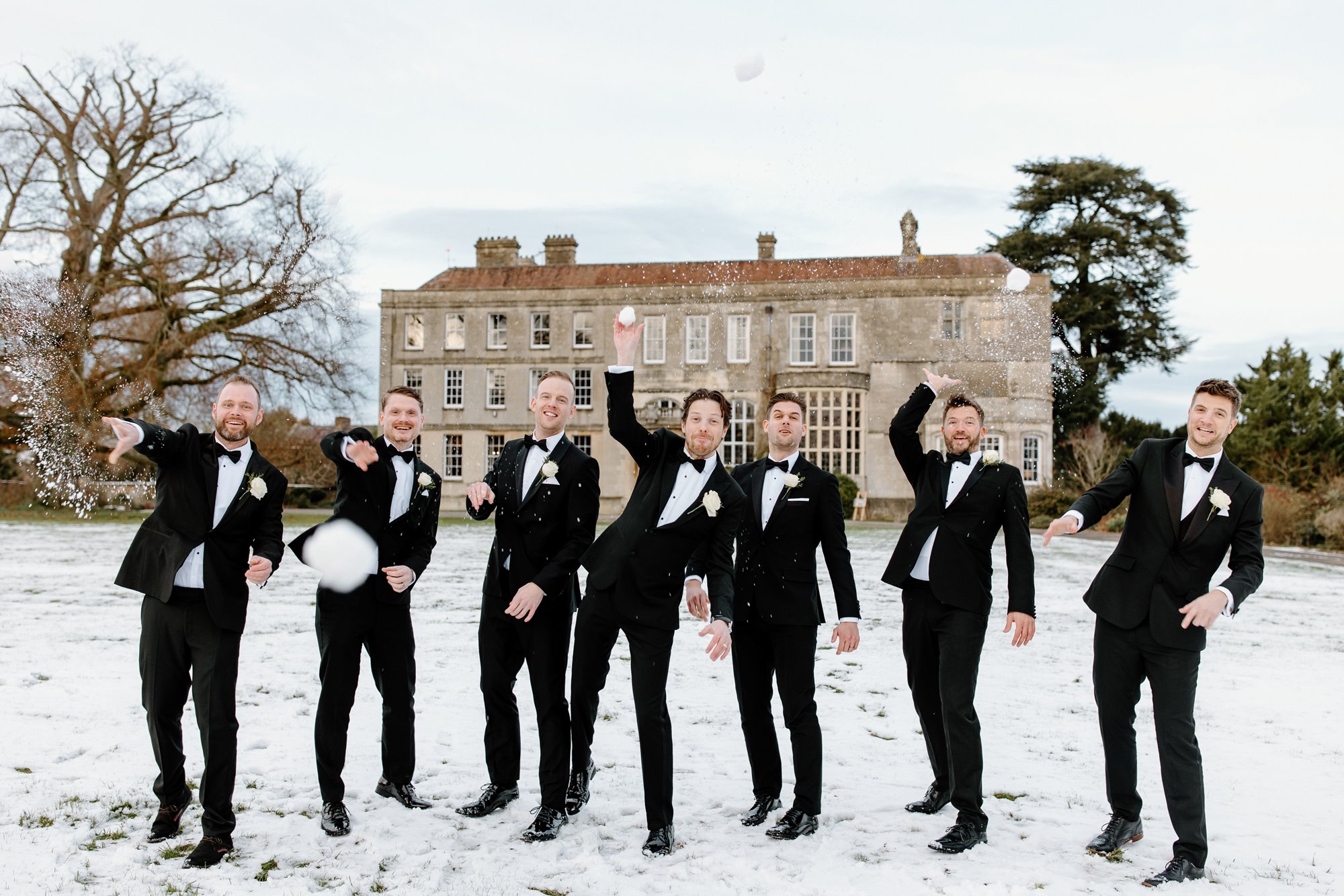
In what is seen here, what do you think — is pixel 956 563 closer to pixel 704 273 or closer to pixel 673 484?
pixel 673 484

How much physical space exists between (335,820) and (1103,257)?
43.8m

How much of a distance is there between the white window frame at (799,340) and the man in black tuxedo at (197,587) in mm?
34869

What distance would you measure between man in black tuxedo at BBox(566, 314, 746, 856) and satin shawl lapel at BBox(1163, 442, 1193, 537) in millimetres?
1823

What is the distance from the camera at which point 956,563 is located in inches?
190

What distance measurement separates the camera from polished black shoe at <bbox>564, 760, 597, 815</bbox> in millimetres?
4816

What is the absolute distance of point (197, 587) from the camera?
4.43m

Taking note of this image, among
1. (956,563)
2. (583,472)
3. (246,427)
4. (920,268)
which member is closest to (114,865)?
(246,427)

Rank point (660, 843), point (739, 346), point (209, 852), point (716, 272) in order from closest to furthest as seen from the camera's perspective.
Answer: point (209, 852) → point (660, 843) → point (739, 346) → point (716, 272)

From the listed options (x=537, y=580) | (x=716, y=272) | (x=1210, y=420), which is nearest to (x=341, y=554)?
(x=537, y=580)

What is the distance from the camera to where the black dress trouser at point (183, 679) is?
4.37 metres

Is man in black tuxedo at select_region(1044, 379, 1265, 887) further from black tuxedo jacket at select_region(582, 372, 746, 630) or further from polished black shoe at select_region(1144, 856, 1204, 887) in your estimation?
black tuxedo jacket at select_region(582, 372, 746, 630)

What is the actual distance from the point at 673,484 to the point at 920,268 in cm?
3522

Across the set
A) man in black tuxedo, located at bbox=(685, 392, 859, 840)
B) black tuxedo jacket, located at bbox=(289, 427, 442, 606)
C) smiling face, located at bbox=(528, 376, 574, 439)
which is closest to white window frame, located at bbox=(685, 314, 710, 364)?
man in black tuxedo, located at bbox=(685, 392, 859, 840)

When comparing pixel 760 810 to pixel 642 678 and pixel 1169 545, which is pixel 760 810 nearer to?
pixel 642 678
